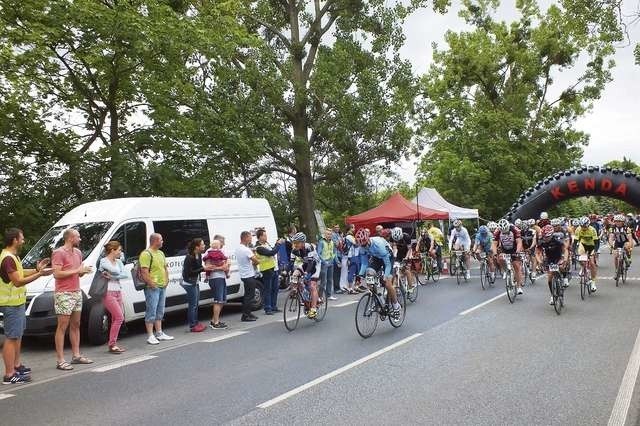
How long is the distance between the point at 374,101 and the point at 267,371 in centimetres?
1922

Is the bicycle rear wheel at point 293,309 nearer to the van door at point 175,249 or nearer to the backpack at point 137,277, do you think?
the van door at point 175,249

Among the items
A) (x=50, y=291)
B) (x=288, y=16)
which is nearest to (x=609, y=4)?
(x=50, y=291)

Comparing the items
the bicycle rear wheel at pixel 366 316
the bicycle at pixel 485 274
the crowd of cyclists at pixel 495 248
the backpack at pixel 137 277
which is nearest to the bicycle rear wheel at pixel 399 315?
the crowd of cyclists at pixel 495 248

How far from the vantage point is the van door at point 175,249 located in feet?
36.0

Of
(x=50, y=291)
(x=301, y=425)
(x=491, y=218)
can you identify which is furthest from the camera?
(x=491, y=218)

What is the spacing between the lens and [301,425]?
4918 millimetres

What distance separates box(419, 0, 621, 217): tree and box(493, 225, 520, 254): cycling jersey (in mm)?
24792

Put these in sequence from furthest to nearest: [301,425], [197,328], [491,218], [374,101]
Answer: [491,218] → [374,101] → [197,328] → [301,425]

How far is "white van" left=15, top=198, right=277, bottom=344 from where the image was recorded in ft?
29.7

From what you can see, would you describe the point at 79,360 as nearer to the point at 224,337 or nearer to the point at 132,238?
the point at 224,337

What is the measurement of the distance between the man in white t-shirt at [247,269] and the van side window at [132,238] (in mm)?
1909

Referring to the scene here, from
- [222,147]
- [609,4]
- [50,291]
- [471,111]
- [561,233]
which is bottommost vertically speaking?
[50,291]

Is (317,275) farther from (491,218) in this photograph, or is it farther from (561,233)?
(491,218)

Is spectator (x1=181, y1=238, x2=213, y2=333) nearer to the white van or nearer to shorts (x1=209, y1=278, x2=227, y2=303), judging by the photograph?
shorts (x1=209, y1=278, x2=227, y2=303)
